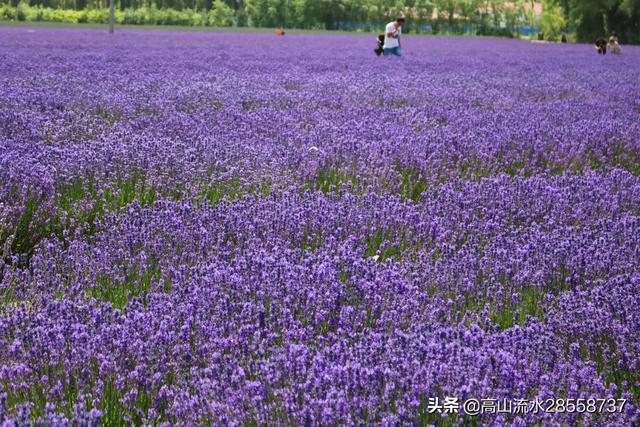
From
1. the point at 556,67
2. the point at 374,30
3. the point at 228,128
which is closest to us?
the point at 228,128

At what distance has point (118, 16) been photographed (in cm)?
4400

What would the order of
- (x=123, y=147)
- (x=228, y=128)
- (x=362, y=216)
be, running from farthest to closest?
(x=228, y=128) → (x=123, y=147) → (x=362, y=216)

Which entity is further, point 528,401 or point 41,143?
point 41,143

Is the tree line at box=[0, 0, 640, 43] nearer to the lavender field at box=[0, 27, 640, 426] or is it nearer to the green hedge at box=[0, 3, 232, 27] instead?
the green hedge at box=[0, 3, 232, 27]

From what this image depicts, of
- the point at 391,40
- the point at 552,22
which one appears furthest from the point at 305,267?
the point at 552,22

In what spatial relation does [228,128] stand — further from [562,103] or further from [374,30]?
[374,30]

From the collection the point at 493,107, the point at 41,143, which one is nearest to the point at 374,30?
the point at 493,107

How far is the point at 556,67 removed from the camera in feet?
48.8

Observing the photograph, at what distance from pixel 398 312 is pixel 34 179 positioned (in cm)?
212

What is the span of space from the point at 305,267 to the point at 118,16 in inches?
1728

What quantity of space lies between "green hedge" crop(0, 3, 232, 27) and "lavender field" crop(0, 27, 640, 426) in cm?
3862

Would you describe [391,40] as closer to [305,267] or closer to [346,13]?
[305,267]

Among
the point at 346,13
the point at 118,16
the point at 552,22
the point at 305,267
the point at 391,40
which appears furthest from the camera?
the point at 346,13

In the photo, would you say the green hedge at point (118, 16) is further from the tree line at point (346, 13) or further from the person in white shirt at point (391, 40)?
the person in white shirt at point (391, 40)
